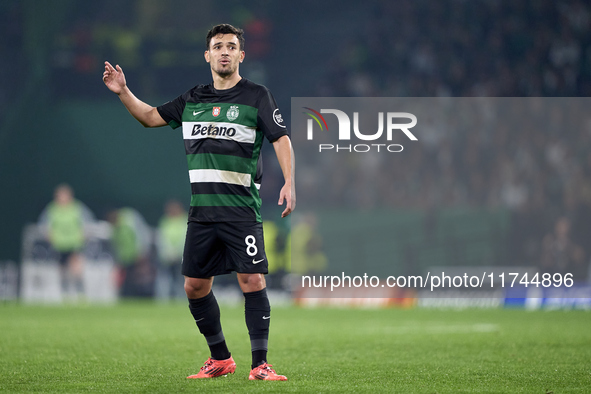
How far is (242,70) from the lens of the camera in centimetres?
1983

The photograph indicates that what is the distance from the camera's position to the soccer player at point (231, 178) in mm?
4832

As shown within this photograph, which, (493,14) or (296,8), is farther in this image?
(296,8)

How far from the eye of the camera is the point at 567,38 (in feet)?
60.5

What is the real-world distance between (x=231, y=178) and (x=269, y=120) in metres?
0.39

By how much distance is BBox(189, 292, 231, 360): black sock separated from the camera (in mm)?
5047

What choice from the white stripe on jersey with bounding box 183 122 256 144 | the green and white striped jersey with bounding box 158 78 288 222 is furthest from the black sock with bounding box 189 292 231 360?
the white stripe on jersey with bounding box 183 122 256 144

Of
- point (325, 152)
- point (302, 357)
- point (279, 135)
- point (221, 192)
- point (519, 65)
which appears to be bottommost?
point (302, 357)

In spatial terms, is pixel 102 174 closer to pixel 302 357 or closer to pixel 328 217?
pixel 328 217

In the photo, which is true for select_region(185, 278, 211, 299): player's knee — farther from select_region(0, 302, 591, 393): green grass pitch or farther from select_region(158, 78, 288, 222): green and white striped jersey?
select_region(0, 302, 591, 393): green grass pitch

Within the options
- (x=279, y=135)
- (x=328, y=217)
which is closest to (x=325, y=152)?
(x=328, y=217)

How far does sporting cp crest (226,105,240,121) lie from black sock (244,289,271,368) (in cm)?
99

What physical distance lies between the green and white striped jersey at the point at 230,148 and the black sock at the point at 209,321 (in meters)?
0.50

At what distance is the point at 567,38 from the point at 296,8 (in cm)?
706

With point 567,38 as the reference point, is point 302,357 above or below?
below
